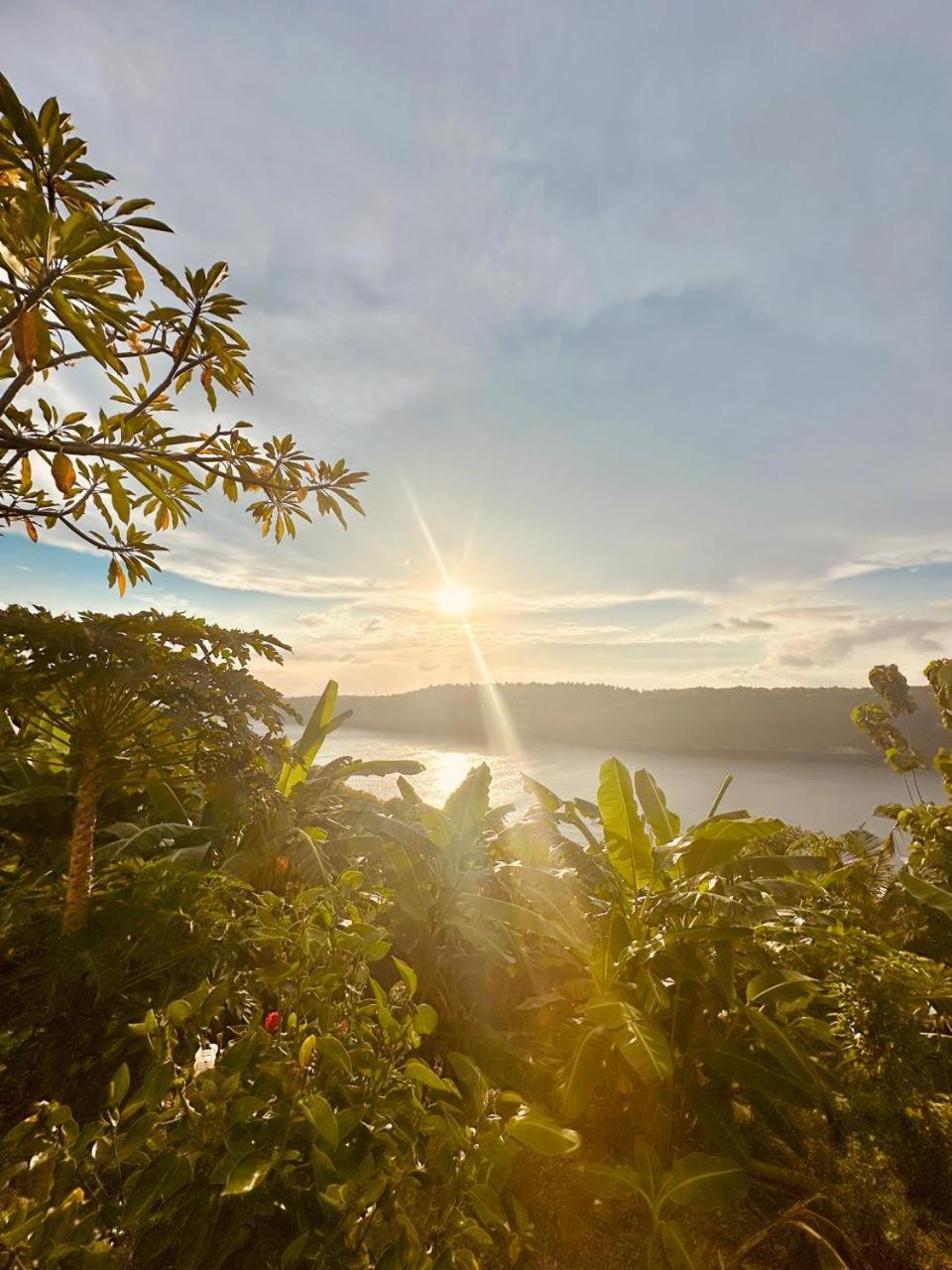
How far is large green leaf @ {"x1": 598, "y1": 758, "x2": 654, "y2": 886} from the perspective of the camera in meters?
3.82

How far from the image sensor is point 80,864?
2.86 meters

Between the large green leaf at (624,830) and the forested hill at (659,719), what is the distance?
122ft

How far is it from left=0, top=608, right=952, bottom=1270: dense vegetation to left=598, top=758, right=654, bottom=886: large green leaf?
0.8 inches

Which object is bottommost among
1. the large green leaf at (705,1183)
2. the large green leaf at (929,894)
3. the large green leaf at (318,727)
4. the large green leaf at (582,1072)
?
the large green leaf at (705,1183)

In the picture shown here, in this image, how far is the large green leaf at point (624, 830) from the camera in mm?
3816

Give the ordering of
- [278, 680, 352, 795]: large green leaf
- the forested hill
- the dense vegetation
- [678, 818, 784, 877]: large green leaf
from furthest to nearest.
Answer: the forested hill < [278, 680, 352, 795]: large green leaf < [678, 818, 784, 877]: large green leaf < the dense vegetation

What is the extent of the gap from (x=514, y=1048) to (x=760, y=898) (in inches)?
71.5

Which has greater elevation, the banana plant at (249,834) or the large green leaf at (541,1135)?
the banana plant at (249,834)

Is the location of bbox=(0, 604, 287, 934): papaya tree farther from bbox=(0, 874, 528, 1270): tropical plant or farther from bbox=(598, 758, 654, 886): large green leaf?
bbox=(598, 758, 654, 886): large green leaf

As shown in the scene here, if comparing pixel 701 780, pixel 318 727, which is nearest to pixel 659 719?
pixel 701 780

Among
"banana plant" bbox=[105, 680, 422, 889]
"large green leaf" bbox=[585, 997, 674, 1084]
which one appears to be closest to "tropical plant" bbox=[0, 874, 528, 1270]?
"large green leaf" bbox=[585, 997, 674, 1084]

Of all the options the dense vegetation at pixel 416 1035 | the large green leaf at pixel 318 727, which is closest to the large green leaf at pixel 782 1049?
the dense vegetation at pixel 416 1035

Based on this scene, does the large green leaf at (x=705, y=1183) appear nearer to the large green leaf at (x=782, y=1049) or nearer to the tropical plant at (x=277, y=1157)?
the large green leaf at (x=782, y=1049)

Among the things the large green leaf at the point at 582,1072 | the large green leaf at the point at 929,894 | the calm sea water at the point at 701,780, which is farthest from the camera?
the calm sea water at the point at 701,780
